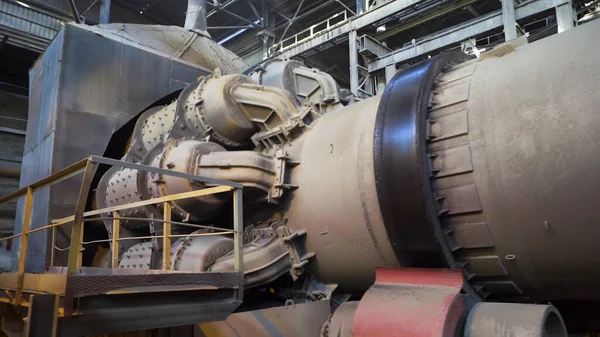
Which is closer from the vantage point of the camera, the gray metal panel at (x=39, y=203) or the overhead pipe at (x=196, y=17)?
the gray metal panel at (x=39, y=203)

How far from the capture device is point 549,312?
8.73 ft

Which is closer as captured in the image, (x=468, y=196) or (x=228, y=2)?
(x=468, y=196)

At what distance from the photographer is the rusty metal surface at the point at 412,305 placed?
→ 2793 millimetres

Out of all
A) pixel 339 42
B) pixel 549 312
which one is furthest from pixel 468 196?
pixel 339 42

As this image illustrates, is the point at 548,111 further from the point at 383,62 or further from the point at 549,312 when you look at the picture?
the point at 383,62

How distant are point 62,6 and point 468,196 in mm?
15823

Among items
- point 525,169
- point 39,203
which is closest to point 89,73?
point 39,203

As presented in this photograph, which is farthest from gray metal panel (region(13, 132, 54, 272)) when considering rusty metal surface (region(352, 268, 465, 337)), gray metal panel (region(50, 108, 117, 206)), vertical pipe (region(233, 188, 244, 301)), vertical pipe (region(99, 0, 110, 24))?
vertical pipe (region(99, 0, 110, 24))

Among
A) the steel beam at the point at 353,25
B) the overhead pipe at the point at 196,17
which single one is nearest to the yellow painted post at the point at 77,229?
the overhead pipe at the point at 196,17

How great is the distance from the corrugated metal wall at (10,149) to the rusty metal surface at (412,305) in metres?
12.3

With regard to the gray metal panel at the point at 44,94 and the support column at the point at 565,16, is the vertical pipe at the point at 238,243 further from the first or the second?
the support column at the point at 565,16

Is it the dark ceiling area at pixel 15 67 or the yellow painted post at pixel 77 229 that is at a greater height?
the dark ceiling area at pixel 15 67

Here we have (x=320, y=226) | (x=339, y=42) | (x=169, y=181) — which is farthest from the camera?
(x=339, y=42)

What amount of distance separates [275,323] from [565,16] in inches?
432
